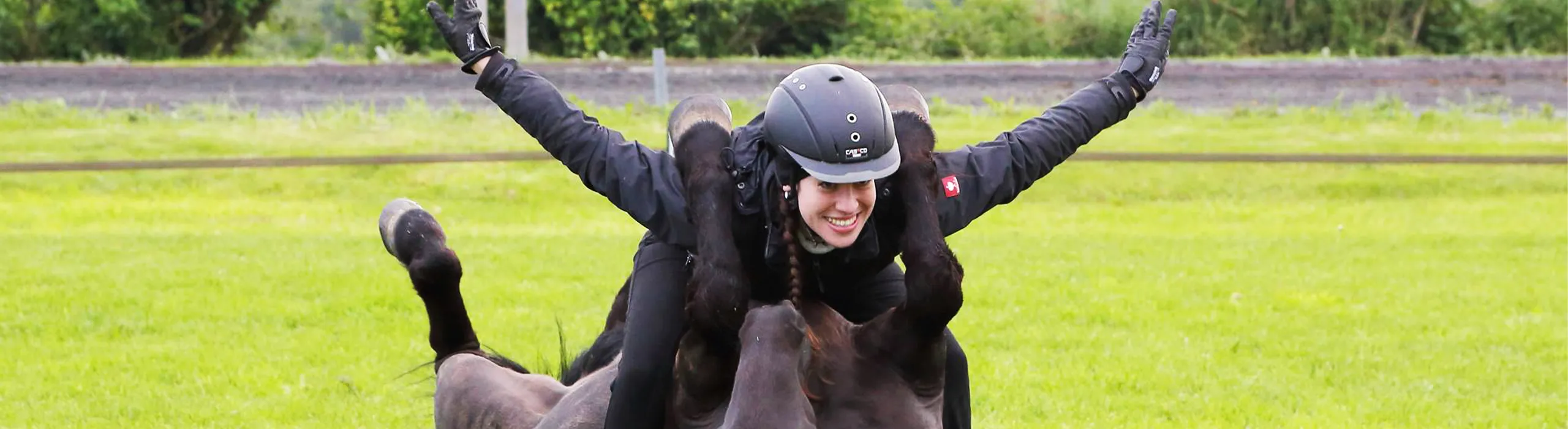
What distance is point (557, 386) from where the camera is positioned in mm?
5129

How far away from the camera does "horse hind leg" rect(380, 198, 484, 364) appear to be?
213 inches

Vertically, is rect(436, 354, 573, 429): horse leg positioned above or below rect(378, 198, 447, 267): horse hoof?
below

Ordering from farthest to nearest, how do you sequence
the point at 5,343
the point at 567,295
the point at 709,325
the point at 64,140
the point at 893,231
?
the point at 64,140 < the point at 567,295 < the point at 5,343 < the point at 893,231 < the point at 709,325

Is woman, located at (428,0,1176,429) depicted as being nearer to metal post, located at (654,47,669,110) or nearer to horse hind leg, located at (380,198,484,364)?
horse hind leg, located at (380,198,484,364)

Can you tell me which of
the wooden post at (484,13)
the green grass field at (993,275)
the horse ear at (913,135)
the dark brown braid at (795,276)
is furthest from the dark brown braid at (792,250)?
the green grass field at (993,275)

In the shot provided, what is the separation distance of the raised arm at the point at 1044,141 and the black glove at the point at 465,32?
47.8 inches

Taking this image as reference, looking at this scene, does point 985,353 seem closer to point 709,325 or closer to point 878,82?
point 709,325

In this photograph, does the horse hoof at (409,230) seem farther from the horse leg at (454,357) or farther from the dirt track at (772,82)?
the dirt track at (772,82)

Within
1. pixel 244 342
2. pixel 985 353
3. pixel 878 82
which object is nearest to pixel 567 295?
pixel 244 342

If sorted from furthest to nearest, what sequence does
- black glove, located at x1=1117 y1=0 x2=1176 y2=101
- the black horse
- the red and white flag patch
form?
black glove, located at x1=1117 y1=0 x2=1176 y2=101 < the red and white flag patch < the black horse

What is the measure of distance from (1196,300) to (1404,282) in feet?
5.32

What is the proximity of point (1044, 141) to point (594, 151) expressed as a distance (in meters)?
1.19

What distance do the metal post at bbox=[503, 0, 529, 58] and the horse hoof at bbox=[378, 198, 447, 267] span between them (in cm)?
1797

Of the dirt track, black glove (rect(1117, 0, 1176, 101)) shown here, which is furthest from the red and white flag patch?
the dirt track
